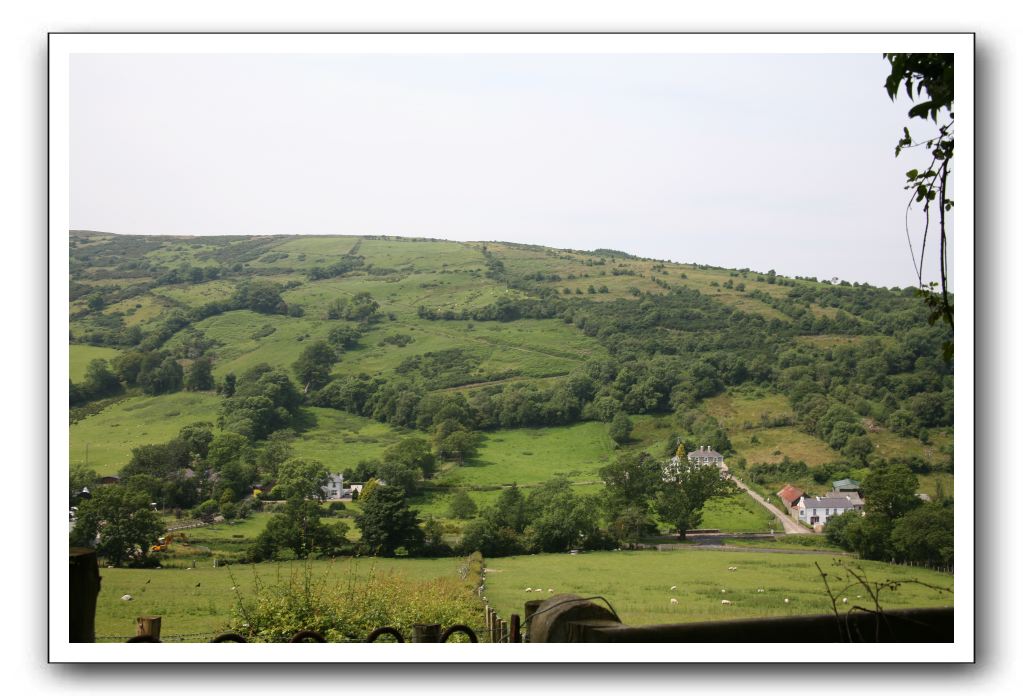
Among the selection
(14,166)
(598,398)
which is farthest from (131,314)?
(14,166)

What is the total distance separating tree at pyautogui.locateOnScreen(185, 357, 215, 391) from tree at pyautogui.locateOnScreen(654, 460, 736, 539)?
399 inches

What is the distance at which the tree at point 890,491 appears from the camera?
14.8m

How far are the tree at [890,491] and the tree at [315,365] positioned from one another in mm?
12492

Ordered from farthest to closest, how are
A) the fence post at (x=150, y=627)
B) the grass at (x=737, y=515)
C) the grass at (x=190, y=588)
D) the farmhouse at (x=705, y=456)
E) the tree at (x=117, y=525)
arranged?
the farmhouse at (x=705, y=456) → the grass at (x=737, y=515) → the tree at (x=117, y=525) → the grass at (x=190, y=588) → the fence post at (x=150, y=627)

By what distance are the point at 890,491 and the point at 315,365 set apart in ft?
43.4

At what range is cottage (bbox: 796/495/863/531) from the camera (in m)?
16.4

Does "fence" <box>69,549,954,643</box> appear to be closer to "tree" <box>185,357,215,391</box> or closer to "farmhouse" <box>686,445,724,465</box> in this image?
"farmhouse" <box>686,445,724,465</box>

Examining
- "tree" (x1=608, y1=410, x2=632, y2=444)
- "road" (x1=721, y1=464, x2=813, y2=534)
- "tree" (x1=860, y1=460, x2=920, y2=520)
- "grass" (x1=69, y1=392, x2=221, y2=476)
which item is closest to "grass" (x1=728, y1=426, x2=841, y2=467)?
"road" (x1=721, y1=464, x2=813, y2=534)

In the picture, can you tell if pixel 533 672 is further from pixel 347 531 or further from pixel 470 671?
pixel 347 531

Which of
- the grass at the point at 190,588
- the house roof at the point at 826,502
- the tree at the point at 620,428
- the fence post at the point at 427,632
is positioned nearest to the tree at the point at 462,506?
the grass at the point at 190,588

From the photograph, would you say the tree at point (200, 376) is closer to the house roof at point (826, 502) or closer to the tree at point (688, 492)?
the tree at point (688, 492)

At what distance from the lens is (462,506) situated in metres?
17.2

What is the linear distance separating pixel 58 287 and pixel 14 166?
0.69m

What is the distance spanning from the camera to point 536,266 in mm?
31531
